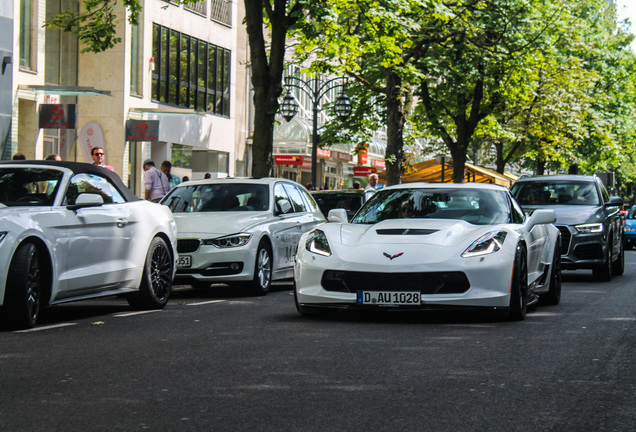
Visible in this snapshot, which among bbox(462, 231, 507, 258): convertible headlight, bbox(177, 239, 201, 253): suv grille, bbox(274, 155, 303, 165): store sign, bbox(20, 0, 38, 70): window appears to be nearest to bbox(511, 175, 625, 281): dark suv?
bbox(177, 239, 201, 253): suv grille

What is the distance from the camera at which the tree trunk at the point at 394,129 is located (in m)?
29.1

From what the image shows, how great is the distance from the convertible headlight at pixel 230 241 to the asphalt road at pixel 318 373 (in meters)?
2.71

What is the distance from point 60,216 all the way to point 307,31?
12470 millimetres

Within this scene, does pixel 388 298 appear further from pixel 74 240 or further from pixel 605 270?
pixel 605 270

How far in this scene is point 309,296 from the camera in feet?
A: 32.6

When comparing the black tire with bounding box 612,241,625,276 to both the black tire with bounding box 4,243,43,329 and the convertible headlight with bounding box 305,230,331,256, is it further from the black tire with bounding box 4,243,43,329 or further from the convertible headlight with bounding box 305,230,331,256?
the black tire with bounding box 4,243,43,329

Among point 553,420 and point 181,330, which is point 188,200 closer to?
point 181,330

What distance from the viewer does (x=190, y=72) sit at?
39281 mm

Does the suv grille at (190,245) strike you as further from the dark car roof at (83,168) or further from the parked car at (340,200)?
the parked car at (340,200)

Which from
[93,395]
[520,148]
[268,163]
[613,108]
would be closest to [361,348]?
[93,395]

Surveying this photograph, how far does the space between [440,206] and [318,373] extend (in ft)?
14.9

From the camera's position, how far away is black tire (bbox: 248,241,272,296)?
44.7 feet

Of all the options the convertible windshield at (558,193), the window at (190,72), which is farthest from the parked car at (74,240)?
the window at (190,72)

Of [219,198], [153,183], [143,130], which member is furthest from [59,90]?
[219,198]
